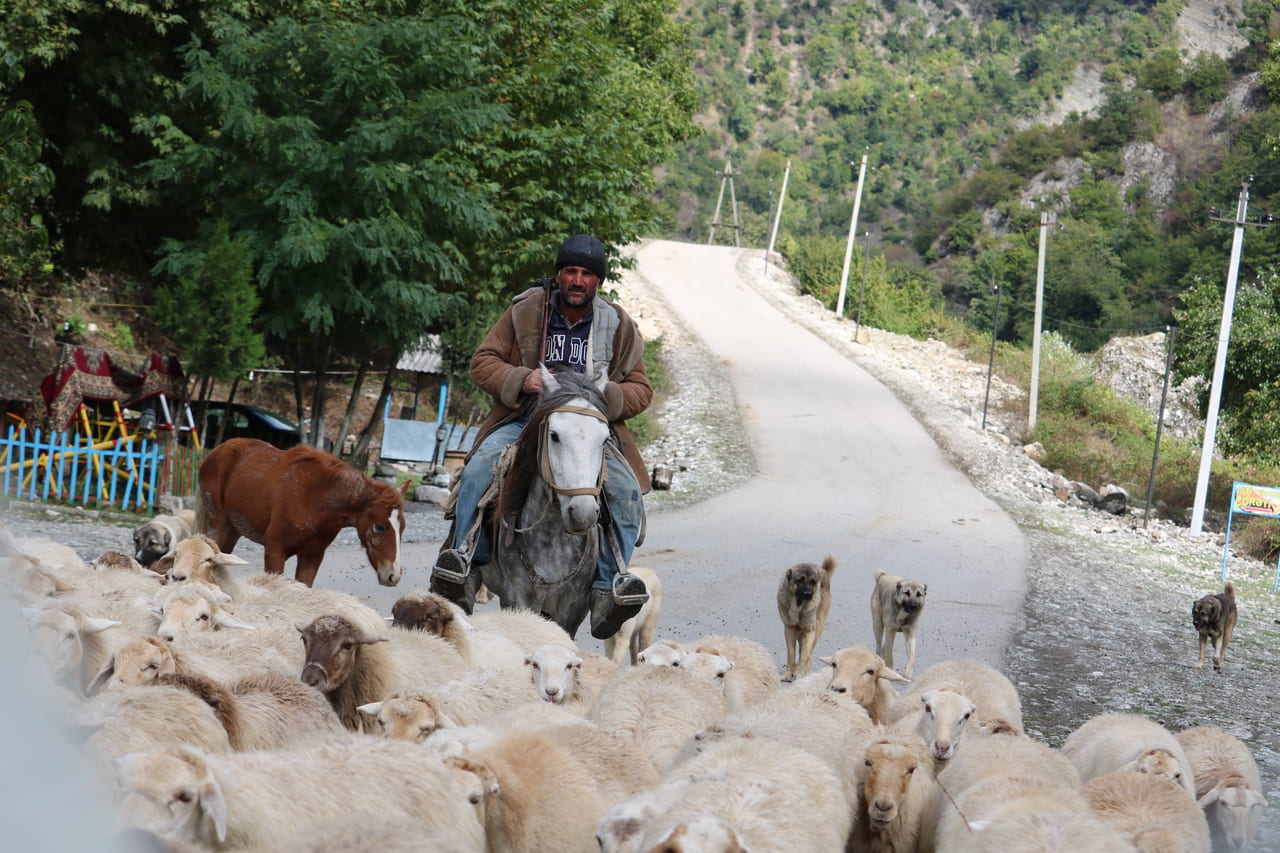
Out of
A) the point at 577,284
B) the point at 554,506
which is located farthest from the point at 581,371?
the point at 554,506

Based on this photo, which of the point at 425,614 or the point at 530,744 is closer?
the point at 530,744

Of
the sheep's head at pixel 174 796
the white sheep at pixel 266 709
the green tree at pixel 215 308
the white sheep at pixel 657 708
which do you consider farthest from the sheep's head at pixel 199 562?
the green tree at pixel 215 308

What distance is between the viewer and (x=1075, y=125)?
88938 millimetres

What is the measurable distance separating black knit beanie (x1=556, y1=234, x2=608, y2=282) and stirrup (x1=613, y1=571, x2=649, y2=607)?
74.8 inches

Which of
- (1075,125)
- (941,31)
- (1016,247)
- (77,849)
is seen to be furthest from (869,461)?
(941,31)

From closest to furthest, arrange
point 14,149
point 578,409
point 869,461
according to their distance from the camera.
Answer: point 578,409
point 14,149
point 869,461

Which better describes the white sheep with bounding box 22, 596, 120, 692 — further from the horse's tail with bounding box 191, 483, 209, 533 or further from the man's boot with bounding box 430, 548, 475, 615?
the horse's tail with bounding box 191, 483, 209, 533

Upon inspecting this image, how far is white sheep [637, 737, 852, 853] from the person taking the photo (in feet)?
11.7

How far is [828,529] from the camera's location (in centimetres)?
2005

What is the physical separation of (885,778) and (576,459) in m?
2.64

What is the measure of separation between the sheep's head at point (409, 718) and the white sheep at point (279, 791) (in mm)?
413

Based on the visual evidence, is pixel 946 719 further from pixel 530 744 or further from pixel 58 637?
pixel 58 637

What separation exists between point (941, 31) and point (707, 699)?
6985 inches

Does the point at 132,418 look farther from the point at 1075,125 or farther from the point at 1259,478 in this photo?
the point at 1075,125
